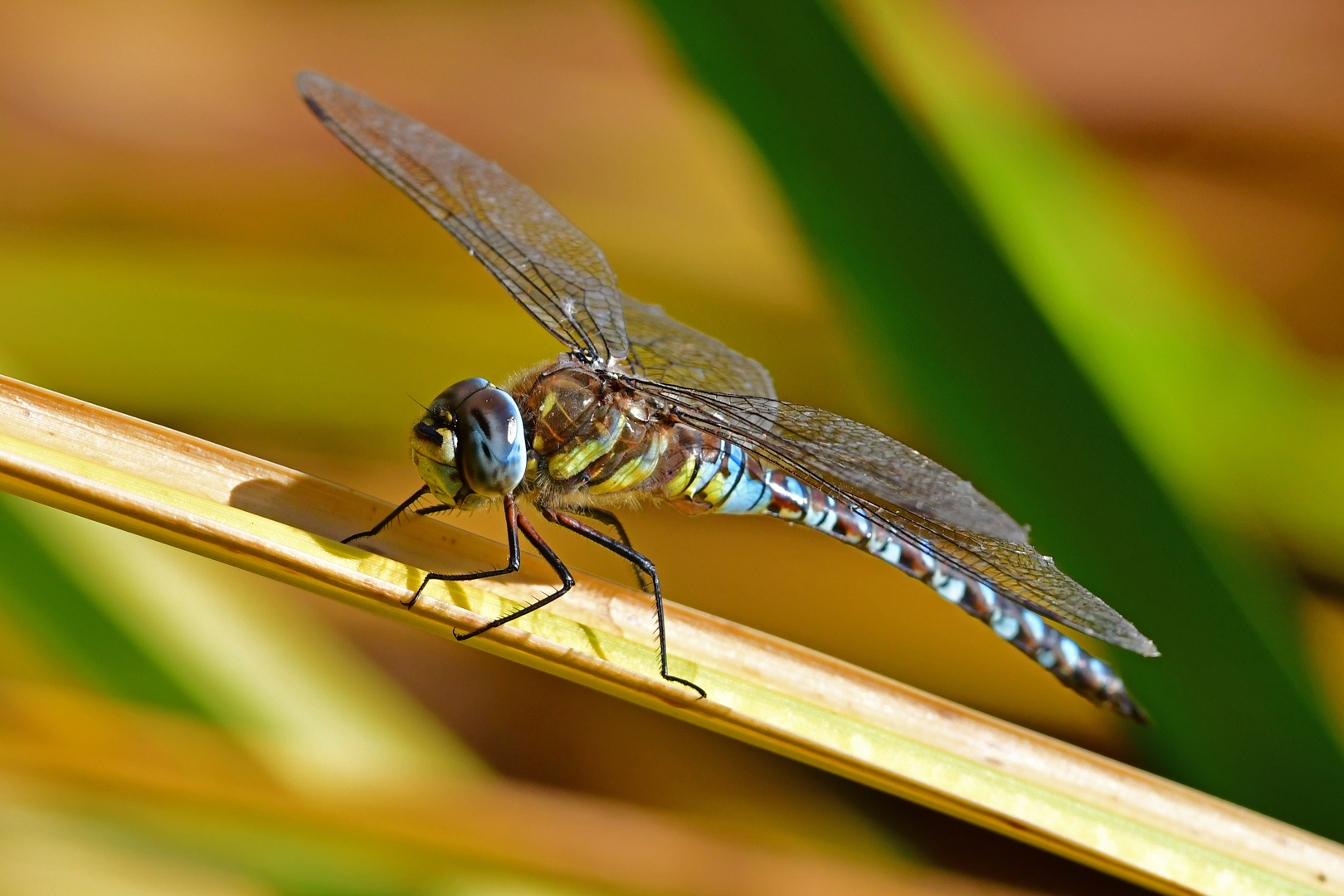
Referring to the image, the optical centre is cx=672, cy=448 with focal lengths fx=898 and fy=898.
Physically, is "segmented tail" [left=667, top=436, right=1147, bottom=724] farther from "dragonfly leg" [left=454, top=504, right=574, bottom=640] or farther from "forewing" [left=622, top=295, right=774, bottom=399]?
"dragonfly leg" [left=454, top=504, right=574, bottom=640]

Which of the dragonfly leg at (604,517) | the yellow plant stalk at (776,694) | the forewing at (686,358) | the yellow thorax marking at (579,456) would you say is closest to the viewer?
the yellow plant stalk at (776,694)

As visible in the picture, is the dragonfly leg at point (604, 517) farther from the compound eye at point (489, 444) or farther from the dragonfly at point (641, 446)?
the compound eye at point (489, 444)

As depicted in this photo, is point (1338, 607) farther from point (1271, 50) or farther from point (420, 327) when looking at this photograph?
point (420, 327)

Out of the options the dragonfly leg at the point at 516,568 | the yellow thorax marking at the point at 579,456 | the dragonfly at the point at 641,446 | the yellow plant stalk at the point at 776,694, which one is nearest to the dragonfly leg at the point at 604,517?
the dragonfly at the point at 641,446

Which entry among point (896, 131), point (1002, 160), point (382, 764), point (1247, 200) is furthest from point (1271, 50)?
point (382, 764)

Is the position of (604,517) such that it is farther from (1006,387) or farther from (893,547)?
(1006,387)

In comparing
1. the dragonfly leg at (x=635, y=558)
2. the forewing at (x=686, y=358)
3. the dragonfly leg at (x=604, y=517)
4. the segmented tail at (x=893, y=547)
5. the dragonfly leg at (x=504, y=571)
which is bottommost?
the dragonfly leg at (x=504, y=571)
